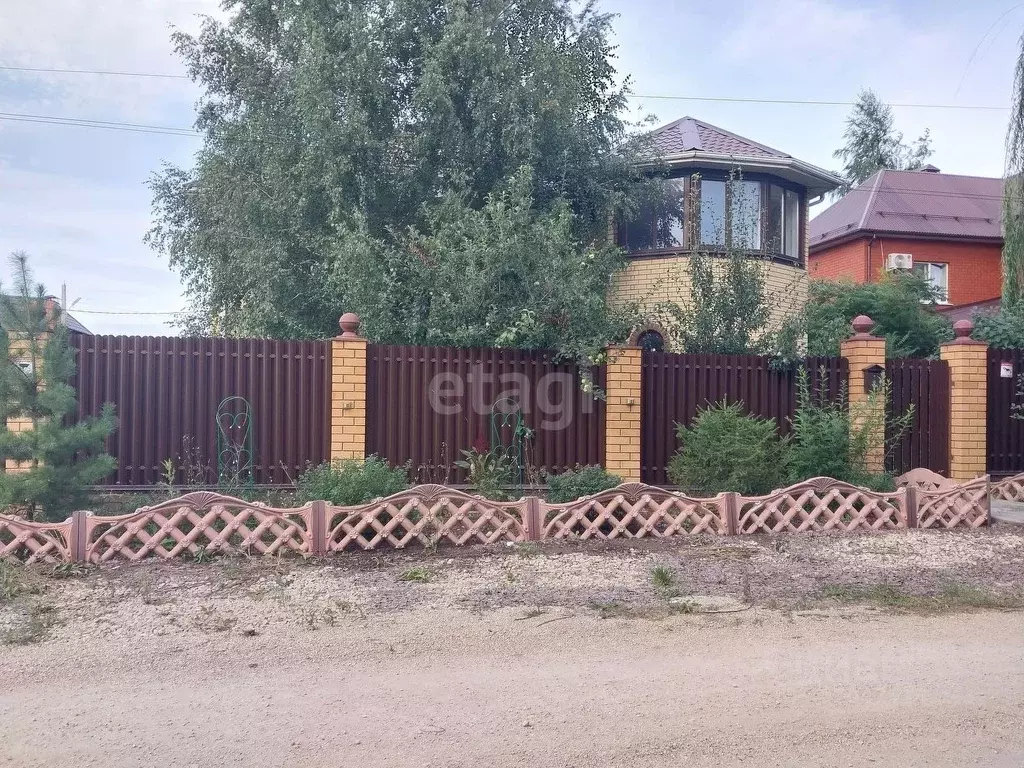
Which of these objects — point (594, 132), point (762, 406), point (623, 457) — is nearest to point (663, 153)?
point (594, 132)

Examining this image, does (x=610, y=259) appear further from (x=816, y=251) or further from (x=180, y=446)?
(x=816, y=251)

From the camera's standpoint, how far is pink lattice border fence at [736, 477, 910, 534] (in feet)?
28.8

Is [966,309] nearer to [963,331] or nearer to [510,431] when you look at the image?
[963,331]

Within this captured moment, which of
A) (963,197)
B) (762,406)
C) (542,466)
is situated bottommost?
(542,466)

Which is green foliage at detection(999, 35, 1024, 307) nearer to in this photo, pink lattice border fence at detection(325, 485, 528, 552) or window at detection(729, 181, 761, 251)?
window at detection(729, 181, 761, 251)

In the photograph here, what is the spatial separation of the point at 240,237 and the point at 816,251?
1720 centimetres

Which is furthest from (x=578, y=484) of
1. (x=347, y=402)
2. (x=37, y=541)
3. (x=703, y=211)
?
(x=703, y=211)

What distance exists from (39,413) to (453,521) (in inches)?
147

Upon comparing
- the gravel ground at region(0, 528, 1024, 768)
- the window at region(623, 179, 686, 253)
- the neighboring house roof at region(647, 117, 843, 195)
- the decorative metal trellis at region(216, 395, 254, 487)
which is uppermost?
the neighboring house roof at region(647, 117, 843, 195)

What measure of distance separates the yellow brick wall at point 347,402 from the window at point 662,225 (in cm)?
732

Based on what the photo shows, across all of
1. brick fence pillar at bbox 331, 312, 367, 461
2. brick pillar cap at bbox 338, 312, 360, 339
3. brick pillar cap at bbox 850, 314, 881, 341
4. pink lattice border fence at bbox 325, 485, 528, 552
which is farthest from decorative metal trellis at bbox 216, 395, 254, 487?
brick pillar cap at bbox 850, 314, 881, 341

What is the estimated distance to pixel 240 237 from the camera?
44.5 ft

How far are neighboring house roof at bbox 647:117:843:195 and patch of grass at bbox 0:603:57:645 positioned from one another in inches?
465

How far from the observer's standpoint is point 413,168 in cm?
1298
